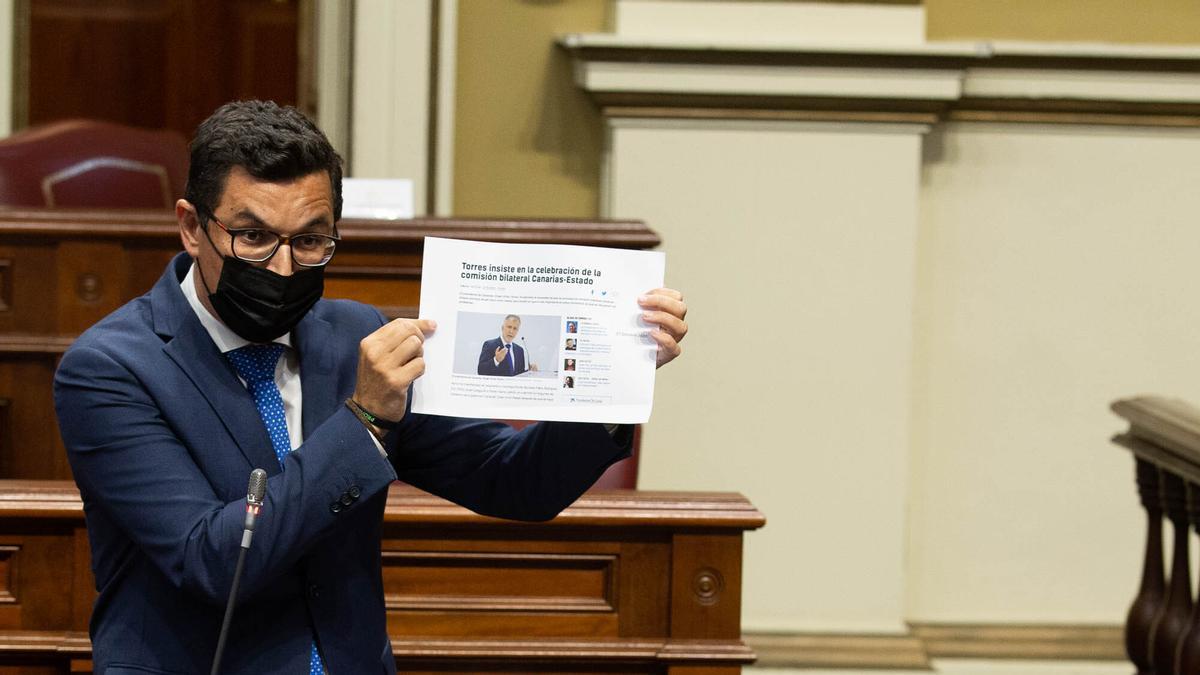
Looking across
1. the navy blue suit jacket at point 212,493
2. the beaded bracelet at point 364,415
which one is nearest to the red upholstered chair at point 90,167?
the navy blue suit jacket at point 212,493

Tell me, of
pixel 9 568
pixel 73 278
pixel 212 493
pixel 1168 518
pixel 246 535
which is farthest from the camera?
pixel 73 278

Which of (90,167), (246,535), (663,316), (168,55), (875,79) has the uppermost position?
(168,55)

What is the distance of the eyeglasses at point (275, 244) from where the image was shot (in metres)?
1.68

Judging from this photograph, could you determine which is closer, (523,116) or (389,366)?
(389,366)

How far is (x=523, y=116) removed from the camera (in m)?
4.46

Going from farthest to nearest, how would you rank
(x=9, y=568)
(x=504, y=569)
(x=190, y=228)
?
(x=504, y=569) < (x=9, y=568) < (x=190, y=228)

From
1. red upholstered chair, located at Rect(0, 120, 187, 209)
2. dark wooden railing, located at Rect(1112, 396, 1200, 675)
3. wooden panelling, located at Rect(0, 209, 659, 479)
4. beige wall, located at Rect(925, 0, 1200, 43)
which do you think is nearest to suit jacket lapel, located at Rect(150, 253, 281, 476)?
wooden panelling, located at Rect(0, 209, 659, 479)

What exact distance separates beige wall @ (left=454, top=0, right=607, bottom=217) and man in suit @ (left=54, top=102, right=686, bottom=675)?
2703 mm

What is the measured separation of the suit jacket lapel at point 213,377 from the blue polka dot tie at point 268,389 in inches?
0.6

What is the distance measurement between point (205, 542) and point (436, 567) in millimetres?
780

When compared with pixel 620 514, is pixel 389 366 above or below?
above

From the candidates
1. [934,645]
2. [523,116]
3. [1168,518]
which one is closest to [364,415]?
[1168,518]

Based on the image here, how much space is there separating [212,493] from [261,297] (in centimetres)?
22

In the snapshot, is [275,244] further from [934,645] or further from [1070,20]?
[1070,20]
